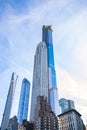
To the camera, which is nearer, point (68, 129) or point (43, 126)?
point (43, 126)

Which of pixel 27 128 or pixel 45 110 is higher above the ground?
pixel 45 110

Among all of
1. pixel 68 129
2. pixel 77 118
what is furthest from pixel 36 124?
pixel 77 118

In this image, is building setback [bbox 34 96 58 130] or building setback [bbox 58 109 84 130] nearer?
building setback [bbox 34 96 58 130]

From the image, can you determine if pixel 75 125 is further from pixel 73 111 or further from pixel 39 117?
pixel 39 117

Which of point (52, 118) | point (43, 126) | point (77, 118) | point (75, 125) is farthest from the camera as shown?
point (77, 118)

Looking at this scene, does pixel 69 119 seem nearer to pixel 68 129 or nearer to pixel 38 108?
pixel 68 129

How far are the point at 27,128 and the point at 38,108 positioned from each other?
936 inches

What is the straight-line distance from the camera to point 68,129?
184m

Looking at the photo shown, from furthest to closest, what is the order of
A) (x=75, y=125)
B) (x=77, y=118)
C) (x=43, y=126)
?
(x=77, y=118) < (x=75, y=125) < (x=43, y=126)

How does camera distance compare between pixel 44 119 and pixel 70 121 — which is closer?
pixel 44 119

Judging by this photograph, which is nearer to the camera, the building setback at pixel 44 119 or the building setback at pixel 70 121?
the building setback at pixel 44 119

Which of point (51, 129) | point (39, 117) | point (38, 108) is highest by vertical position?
point (38, 108)

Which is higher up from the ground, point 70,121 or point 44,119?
point 70,121

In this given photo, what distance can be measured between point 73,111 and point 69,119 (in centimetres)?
1009
